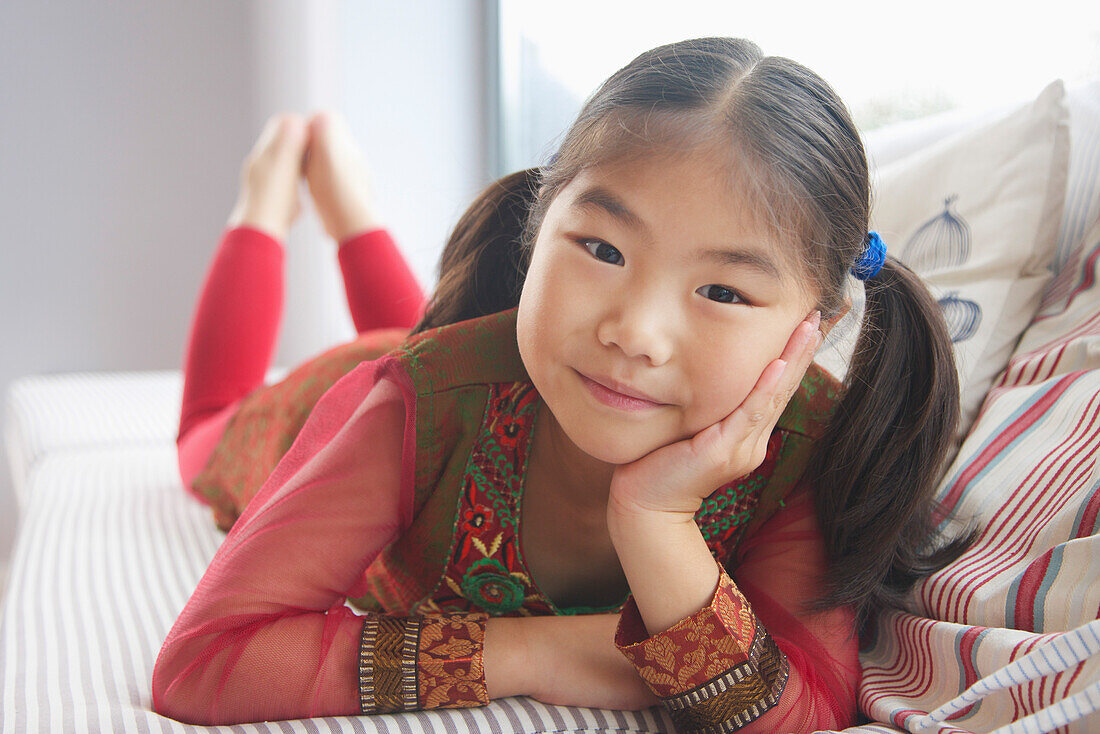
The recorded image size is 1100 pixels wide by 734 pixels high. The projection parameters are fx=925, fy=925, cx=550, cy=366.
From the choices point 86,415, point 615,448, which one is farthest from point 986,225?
point 86,415

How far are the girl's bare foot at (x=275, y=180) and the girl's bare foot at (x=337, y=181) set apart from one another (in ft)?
0.09

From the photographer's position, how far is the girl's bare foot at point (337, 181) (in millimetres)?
1442

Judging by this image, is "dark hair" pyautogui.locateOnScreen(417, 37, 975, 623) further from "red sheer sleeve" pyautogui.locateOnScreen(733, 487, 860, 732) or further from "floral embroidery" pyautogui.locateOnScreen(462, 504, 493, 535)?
"floral embroidery" pyautogui.locateOnScreen(462, 504, 493, 535)

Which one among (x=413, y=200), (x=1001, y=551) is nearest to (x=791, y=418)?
(x=1001, y=551)

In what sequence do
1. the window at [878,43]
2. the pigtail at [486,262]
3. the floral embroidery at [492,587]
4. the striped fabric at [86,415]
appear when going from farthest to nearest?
the striped fabric at [86,415] < the window at [878,43] < the pigtail at [486,262] < the floral embroidery at [492,587]

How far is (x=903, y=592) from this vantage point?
2.44 feet

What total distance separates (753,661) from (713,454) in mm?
143

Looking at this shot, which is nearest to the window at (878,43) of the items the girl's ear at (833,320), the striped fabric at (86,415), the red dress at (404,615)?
the girl's ear at (833,320)

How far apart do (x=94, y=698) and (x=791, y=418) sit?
57 centimetres

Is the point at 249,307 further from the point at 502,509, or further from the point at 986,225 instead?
the point at 986,225

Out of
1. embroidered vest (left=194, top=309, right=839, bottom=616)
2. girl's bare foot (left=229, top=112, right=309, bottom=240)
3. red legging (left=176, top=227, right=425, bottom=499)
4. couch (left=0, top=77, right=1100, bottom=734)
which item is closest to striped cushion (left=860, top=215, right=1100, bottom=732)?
couch (left=0, top=77, right=1100, bottom=734)

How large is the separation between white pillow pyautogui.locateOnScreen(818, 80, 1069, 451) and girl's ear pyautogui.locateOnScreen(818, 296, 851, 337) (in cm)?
24

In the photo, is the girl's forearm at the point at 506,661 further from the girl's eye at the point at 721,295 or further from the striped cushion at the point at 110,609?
the girl's eye at the point at 721,295

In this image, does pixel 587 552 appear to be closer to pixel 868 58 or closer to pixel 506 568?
pixel 506 568
